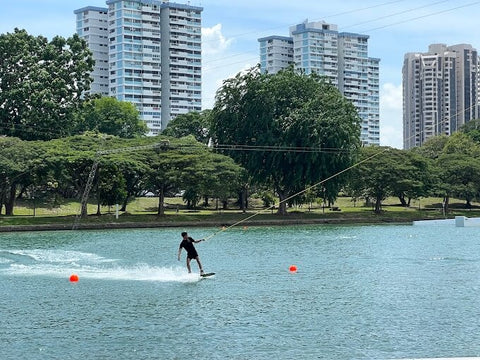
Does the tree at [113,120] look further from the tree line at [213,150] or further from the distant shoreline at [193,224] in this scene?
the distant shoreline at [193,224]

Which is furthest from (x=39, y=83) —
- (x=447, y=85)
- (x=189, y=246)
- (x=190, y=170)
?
(x=447, y=85)

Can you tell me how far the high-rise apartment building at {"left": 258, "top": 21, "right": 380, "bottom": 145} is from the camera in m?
185

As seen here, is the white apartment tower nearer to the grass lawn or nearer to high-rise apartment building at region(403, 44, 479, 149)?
high-rise apartment building at region(403, 44, 479, 149)

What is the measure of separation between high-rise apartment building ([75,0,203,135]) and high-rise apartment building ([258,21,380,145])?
23960 millimetres

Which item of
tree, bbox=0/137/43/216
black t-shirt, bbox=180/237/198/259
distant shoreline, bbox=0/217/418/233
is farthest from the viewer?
tree, bbox=0/137/43/216

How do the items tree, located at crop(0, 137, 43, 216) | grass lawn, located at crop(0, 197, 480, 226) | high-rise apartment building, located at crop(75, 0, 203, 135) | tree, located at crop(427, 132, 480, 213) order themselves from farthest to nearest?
high-rise apartment building, located at crop(75, 0, 203, 135)
tree, located at crop(427, 132, 480, 213)
grass lawn, located at crop(0, 197, 480, 226)
tree, located at crop(0, 137, 43, 216)

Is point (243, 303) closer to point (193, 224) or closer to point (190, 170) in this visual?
point (193, 224)

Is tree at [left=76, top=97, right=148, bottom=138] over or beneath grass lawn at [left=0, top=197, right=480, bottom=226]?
over

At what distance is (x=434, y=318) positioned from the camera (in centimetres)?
2144

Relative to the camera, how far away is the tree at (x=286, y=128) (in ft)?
243

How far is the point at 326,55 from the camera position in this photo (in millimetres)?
186000

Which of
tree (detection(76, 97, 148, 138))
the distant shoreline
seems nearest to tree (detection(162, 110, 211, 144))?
tree (detection(76, 97, 148, 138))

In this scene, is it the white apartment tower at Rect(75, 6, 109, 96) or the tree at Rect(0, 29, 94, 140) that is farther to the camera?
the white apartment tower at Rect(75, 6, 109, 96)

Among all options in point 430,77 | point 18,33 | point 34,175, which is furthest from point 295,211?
point 430,77
